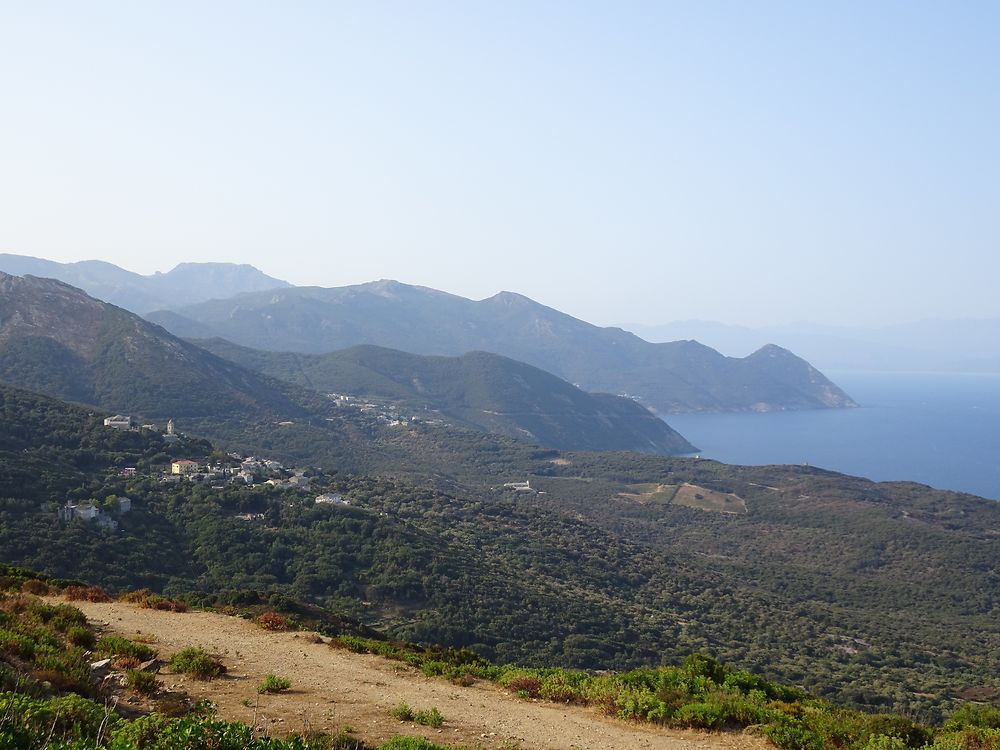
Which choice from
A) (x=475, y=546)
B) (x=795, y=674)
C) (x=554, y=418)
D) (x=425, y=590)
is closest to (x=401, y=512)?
(x=475, y=546)

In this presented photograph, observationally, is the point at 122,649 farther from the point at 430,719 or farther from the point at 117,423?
the point at 117,423

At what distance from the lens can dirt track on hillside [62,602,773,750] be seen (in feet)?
31.3

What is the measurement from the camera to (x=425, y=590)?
33688mm

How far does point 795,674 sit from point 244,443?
68.6 metres

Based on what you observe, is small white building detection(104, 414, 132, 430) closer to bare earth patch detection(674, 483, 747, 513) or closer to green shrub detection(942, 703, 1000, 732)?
green shrub detection(942, 703, 1000, 732)

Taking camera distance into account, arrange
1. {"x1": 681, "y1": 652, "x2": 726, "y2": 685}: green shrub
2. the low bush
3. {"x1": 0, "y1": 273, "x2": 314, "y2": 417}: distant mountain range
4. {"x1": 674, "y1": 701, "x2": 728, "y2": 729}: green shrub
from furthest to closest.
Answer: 1. {"x1": 0, "y1": 273, "x2": 314, "y2": 417}: distant mountain range
2. the low bush
3. {"x1": 681, "y1": 652, "x2": 726, "y2": 685}: green shrub
4. {"x1": 674, "y1": 701, "x2": 728, "y2": 729}: green shrub

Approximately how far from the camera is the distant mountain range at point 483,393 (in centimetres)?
16412

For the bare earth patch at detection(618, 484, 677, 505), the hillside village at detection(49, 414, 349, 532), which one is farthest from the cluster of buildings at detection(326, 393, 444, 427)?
the hillside village at detection(49, 414, 349, 532)

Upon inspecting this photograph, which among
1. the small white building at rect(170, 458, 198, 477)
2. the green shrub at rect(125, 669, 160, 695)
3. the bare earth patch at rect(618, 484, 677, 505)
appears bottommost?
the bare earth patch at rect(618, 484, 677, 505)

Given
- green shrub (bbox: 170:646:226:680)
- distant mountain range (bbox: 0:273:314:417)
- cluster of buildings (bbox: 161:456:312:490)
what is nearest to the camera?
green shrub (bbox: 170:646:226:680)

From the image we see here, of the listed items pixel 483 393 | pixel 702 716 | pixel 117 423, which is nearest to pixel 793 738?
pixel 702 716

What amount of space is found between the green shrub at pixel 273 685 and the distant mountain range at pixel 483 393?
147 meters

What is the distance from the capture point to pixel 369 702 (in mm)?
10711

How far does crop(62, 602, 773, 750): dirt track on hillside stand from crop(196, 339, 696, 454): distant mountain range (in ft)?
472
